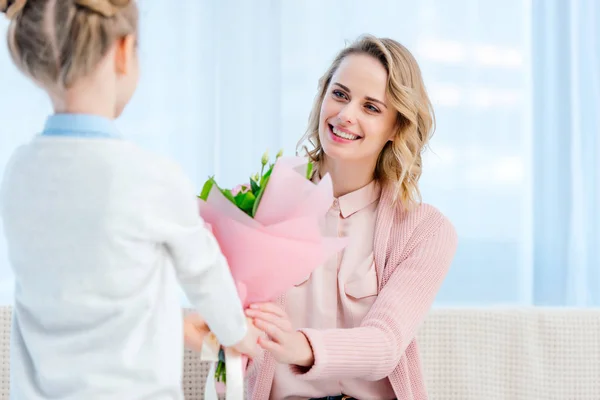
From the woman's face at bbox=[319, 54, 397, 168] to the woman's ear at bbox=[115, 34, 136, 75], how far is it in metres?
0.76

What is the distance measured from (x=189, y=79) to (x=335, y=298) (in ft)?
5.53

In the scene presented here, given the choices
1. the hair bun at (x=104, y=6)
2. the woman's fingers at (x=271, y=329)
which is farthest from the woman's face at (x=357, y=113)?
the hair bun at (x=104, y=6)

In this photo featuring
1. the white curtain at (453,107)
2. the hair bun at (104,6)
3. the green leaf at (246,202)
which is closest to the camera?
the hair bun at (104,6)

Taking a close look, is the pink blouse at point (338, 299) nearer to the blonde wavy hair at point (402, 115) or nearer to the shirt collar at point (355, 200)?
the shirt collar at point (355, 200)

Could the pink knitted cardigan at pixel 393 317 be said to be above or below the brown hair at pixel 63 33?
below

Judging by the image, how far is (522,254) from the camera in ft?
11.4

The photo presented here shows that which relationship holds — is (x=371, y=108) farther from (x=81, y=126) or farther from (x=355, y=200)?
(x=81, y=126)

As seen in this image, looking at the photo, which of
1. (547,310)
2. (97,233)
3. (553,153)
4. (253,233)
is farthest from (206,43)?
(97,233)

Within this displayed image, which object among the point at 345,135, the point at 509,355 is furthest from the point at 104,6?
the point at 509,355

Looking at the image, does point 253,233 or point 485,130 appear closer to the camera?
point 253,233

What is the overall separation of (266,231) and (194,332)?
24 cm

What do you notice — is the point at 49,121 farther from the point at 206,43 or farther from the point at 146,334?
the point at 206,43

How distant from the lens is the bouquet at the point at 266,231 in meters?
1.39

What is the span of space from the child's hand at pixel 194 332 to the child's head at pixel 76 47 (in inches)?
19.2
